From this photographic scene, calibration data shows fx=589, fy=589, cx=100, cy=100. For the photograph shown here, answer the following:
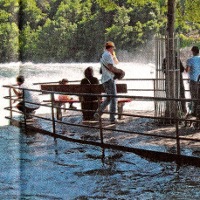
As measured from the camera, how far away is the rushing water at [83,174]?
735 cm

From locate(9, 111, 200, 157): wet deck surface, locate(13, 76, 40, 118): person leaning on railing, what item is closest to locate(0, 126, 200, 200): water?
locate(9, 111, 200, 157): wet deck surface

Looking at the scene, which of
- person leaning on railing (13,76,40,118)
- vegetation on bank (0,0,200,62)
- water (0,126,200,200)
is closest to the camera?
water (0,126,200,200)

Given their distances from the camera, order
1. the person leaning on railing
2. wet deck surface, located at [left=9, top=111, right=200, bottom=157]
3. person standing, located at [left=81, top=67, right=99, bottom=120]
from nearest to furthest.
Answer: wet deck surface, located at [left=9, top=111, right=200, bottom=157] < person standing, located at [left=81, top=67, right=99, bottom=120] < the person leaning on railing

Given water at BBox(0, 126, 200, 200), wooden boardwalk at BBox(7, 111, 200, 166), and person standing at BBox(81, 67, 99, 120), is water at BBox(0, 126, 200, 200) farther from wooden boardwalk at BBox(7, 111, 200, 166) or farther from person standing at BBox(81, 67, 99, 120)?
person standing at BBox(81, 67, 99, 120)

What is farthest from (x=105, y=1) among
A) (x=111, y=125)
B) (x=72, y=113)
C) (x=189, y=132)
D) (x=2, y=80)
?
(x=2, y=80)

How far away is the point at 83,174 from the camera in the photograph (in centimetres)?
856

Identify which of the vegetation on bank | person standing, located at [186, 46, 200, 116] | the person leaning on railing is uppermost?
the vegetation on bank

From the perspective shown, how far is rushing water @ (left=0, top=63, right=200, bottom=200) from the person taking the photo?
289 inches

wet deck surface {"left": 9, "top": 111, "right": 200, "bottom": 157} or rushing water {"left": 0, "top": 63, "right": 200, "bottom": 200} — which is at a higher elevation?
wet deck surface {"left": 9, "top": 111, "right": 200, "bottom": 157}

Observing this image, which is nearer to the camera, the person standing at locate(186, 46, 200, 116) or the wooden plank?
the person standing at locate(186, 46, 200, 116)

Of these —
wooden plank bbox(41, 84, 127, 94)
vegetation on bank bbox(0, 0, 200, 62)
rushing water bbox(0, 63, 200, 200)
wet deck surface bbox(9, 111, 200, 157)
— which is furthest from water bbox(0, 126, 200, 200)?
vegetation on bank bbox(0, 0, 200, 62)

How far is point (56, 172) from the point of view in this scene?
345 inches

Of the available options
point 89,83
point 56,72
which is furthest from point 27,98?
point 56,72

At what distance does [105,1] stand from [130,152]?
755cm
